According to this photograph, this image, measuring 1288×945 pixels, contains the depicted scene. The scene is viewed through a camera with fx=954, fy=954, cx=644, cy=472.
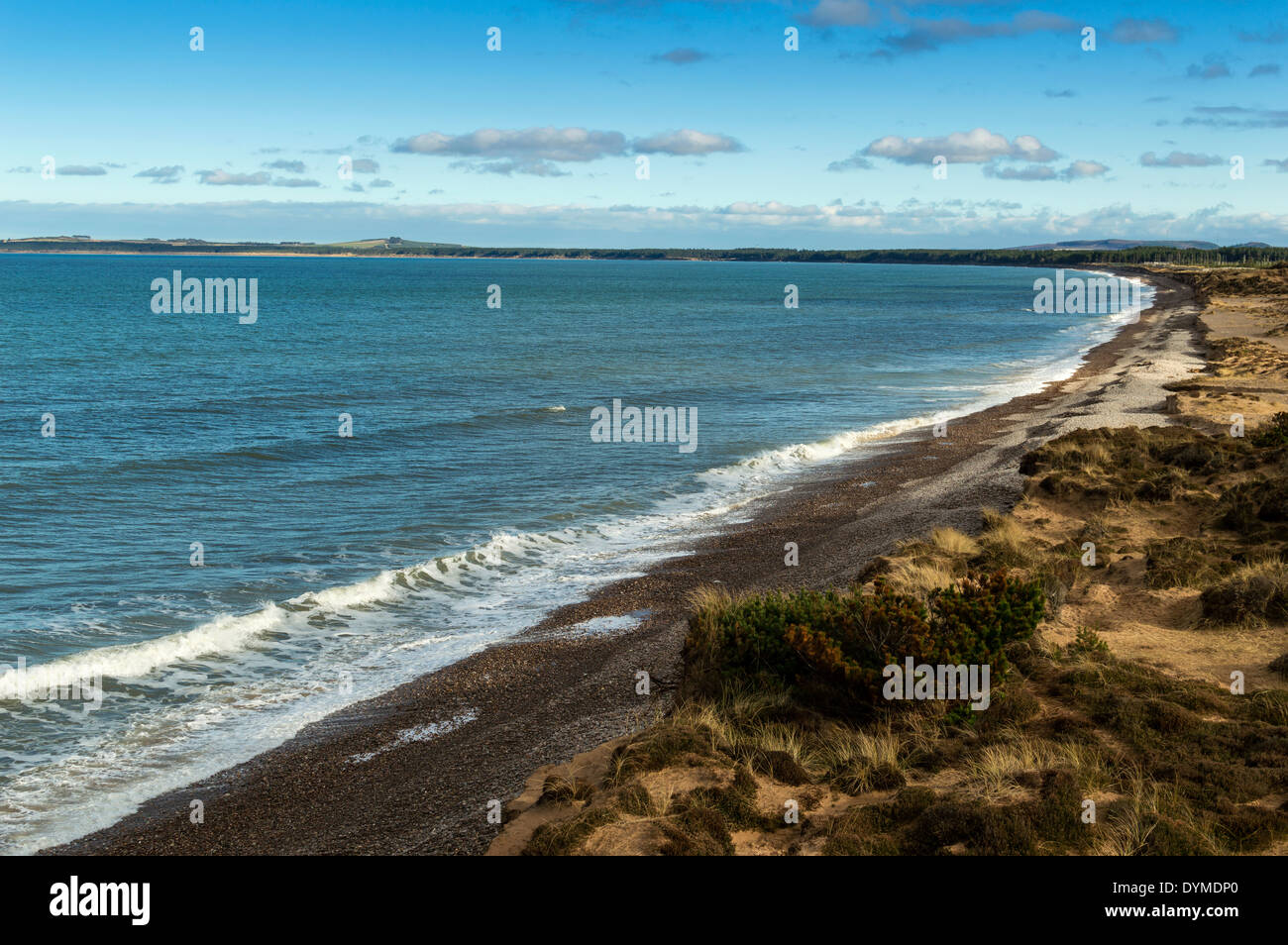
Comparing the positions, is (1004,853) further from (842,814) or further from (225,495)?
(225,495)

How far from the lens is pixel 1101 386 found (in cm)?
3619

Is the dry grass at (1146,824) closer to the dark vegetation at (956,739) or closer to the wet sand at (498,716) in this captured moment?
the dark vegetation at (956,739)

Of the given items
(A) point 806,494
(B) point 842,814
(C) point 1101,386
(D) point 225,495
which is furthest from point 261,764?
(C) point 1101,386

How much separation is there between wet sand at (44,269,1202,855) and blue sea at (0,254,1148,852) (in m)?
0.63

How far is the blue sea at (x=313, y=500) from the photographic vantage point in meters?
11.8

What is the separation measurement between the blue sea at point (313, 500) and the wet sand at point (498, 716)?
2.05 feet

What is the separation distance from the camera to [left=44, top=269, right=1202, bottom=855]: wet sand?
27.8 feet

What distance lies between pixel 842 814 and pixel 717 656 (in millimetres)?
3194

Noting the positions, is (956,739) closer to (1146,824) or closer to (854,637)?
(854,637)

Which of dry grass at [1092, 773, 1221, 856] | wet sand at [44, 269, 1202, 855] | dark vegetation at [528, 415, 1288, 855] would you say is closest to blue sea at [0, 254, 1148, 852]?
wet sand at [44, 269, 1202, 855]

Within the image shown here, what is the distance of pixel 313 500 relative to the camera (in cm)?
2183

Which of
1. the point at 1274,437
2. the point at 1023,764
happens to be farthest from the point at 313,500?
the point at 1274,437

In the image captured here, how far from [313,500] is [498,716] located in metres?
12.5

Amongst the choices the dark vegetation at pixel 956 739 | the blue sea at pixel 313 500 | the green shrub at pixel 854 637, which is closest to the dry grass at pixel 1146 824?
the dark vegetation at pixel 956 739
